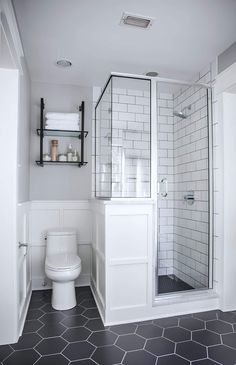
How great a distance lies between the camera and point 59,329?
2.12 metres

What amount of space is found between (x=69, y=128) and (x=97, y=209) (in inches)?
39.7

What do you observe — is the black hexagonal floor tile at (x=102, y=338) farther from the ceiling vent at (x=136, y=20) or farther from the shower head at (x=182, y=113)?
the ceiling vent at (x=136, y=20)

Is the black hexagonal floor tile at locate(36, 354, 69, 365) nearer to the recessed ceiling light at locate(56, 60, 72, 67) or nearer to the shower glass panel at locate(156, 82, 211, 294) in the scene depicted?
the shower glass panel at locate(156, 82, 211, 294)

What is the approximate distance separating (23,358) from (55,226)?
150 cm

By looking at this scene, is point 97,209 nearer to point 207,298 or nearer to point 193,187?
point 193,187

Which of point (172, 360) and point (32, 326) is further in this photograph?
point (32, 326)

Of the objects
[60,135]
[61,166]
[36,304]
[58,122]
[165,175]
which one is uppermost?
[58,122]

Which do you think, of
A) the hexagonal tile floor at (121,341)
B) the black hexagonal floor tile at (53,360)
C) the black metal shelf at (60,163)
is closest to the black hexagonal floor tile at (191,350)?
the hexagonal tile floor at (121,341)

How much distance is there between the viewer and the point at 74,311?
2.46 metres

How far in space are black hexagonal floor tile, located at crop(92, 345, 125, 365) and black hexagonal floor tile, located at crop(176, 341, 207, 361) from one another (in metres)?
0.42

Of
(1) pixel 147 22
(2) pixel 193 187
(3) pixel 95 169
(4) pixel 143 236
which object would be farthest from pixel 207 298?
(1) pixel 147 22

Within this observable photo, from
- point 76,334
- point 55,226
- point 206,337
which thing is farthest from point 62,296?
point 206,337

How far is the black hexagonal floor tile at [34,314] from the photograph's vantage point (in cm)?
234

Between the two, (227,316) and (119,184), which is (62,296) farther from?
(227,316)
